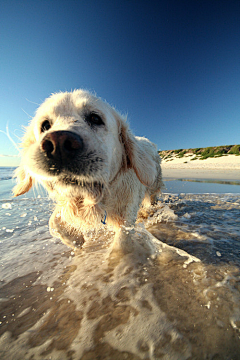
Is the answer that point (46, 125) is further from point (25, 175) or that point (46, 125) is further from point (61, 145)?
point (25, 175)

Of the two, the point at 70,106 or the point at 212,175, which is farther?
the point at 212,175

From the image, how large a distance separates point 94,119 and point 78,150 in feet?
2.28

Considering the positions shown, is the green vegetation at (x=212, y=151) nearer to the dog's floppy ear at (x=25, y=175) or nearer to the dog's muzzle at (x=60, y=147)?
the dog's floppy ear at (x=25, y=175)

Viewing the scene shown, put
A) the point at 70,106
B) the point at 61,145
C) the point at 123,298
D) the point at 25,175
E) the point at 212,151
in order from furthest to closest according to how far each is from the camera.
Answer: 1. the point at 212,151
2. the point at 25,175
3. the point at 70,106
4. the point at 123,298
5. the point at 61,145

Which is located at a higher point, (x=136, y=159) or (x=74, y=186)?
(x=136, y=159)

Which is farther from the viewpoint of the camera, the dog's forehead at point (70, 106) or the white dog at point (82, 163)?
the dog's forehead at point (70, 106)

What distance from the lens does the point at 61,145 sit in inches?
50.2

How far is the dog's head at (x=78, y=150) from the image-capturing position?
4.38ft

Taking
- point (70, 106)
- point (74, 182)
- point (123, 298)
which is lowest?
point (123, 298)

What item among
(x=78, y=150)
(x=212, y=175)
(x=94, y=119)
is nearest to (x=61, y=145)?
(x=78, y=150)

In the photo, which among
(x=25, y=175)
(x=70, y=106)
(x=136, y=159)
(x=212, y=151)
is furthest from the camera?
(x=212, y=151)

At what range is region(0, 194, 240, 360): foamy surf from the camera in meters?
1.05

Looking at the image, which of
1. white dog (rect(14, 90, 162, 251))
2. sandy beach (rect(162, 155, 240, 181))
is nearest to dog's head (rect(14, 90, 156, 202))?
white dog (rect(14, 90, 162, 251))

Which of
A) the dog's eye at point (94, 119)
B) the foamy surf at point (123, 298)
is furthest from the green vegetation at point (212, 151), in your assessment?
the dog's eye at point (94, 119)
